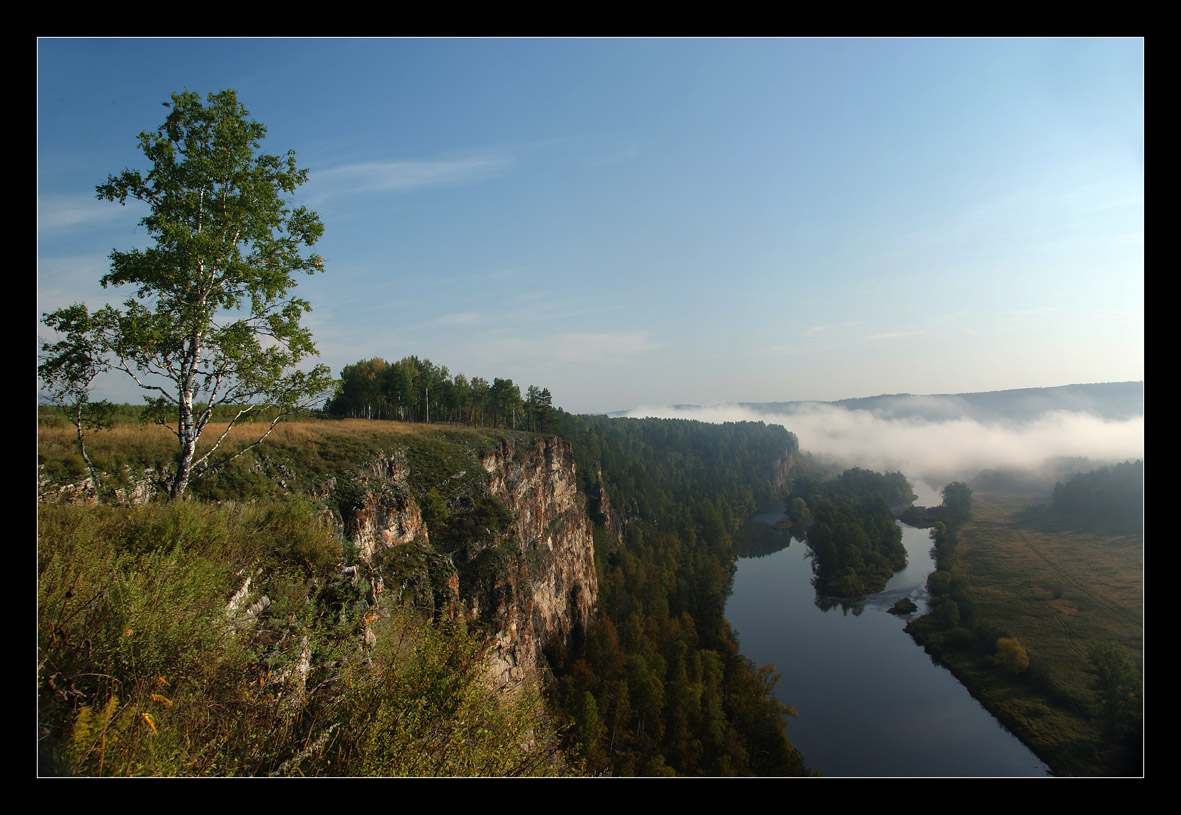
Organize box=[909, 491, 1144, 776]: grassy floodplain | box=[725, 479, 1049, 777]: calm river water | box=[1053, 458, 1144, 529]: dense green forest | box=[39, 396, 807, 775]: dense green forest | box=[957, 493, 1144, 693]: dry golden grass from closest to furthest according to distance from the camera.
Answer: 1. box=[39, 396, 807, 775]: dense green forest
2. box=[725, 479, 1049, 777]: calm river water
3. box=[909, 491, 1144, 776]: grassy floodplain
4. box=[957, 493, 1144, 693]: dry golden grass
5. box=[1053, 458, 1144, 529]: dense green forest

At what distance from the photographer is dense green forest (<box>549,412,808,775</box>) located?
2353cm

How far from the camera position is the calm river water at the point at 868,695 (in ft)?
91.7

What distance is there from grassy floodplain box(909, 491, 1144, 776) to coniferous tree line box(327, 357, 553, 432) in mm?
49024

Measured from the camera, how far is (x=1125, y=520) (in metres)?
65.3

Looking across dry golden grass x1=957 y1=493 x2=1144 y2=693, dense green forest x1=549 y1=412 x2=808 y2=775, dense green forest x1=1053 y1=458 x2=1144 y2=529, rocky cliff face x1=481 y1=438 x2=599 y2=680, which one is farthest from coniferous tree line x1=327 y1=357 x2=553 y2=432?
dense green forest x1=1053 y1=458 x2=1144 y2=529

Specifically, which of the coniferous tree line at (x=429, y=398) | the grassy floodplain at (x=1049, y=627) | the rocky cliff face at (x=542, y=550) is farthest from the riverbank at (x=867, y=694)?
the coniferous tree line at (x=429, y=398)

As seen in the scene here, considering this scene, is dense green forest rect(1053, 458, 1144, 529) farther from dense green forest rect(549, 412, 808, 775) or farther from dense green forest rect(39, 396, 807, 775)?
dense green forest rect(39, 396, 807, 775)

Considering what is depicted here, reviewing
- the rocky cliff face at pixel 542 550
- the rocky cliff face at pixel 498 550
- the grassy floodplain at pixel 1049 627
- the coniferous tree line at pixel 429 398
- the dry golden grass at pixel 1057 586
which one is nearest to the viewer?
the rocky cliff face at pixel 498 550

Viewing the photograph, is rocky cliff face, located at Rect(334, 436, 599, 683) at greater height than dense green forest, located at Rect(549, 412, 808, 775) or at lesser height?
greater

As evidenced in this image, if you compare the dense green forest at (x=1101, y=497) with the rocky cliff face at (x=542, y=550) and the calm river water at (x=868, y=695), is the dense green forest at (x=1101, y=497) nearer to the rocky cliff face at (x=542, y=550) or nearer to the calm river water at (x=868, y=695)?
the calm river water at (x=868, y=695)

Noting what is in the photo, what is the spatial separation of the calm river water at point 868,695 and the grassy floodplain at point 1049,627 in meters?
1.84

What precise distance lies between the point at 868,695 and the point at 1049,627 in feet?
74.3
